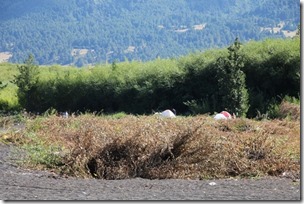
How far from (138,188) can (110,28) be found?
48781 mm

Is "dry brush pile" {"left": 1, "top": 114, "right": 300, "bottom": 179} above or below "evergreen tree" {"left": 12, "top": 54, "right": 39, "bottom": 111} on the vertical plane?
above

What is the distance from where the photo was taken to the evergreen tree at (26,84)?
27500mm

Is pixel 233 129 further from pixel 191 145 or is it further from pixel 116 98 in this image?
pixel 116 98

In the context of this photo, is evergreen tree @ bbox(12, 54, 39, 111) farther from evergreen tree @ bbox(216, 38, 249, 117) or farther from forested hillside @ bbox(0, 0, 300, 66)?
evergreen tree @ bbox(216, 38, 249, 117)

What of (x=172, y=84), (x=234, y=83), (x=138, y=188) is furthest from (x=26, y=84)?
(x=138, y=188)

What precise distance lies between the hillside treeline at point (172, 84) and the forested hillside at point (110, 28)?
1236 cm

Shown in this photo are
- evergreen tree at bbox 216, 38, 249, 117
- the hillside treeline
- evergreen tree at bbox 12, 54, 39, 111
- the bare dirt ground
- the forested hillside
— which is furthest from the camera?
the forested hillside

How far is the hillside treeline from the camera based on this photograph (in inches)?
754

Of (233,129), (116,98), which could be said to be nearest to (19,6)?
(116,98)

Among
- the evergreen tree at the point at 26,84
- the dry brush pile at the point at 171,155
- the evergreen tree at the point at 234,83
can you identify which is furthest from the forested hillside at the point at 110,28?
the dry brush pile at the point at 171,155

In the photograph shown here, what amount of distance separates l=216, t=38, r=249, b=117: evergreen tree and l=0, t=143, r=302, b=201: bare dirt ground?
11.0 metres

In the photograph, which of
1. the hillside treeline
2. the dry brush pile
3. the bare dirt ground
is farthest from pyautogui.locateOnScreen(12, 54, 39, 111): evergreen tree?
the bare dirt ground

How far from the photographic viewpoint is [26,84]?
27.6 meters

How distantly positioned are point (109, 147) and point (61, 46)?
43.4 metres
